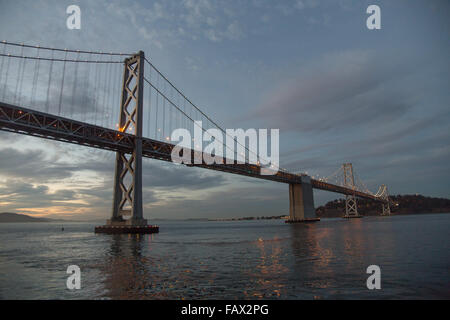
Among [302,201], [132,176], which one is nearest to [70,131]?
[132,176]

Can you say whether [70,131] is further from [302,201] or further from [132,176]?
[302,201]

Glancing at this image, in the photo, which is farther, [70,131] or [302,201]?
[302,201]

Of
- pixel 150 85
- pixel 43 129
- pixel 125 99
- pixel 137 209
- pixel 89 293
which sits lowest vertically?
pixel 89 293

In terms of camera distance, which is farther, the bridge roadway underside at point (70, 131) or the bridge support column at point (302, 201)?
the bridge support column at point (302, 201)

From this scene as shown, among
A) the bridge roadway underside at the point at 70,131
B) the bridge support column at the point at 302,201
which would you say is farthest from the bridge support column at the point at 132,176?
the bridge support column at the point at 302,201

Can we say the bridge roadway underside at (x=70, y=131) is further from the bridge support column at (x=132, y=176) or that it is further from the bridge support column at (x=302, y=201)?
the bridge support column at (x=302, y=201)
